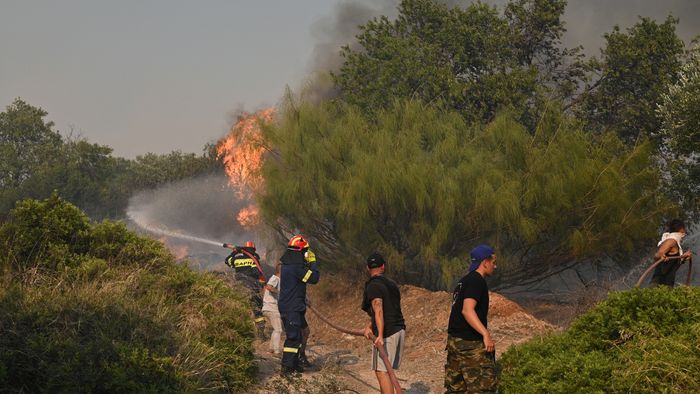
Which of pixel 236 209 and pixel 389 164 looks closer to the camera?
pixel 389 164

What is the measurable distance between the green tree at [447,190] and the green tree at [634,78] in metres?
5.31

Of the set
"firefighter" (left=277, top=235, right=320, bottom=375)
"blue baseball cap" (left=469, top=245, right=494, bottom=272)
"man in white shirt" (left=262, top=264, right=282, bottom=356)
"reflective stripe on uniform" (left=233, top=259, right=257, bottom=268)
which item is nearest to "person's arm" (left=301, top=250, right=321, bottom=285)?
"firefighter" (left=277, top=235, right=320, bottom=375)

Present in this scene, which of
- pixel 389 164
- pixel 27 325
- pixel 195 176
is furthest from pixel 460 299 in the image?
pixel 195 176

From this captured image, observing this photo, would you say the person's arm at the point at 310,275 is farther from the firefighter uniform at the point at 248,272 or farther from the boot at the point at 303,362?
the firefighter uniform at the point at 248,272

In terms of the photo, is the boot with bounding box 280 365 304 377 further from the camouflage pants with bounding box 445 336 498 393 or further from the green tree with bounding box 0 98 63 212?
the green tree with bounding box 0 98 63 212

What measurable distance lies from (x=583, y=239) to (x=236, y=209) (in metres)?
40.5

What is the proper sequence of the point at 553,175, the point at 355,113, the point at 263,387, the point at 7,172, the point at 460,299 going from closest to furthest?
the point at 460,299 → the point at 263,387 → the point at 553,175 → the point at 355,113 → the point at 7,172

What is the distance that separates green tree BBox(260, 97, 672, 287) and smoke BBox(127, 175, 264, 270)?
1344 inches

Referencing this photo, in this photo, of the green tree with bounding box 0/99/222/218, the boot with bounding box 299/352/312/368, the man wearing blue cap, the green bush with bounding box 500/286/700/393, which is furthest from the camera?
the green tree with bounding box 0/99/222/218

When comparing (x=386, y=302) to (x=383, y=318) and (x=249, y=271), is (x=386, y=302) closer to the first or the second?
(x=383, y=318)

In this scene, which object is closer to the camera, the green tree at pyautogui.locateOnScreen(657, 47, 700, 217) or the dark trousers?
the dark trousers

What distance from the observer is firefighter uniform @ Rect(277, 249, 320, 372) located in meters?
10.6

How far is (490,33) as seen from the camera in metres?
28.0

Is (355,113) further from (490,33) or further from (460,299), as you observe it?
(460,299)
